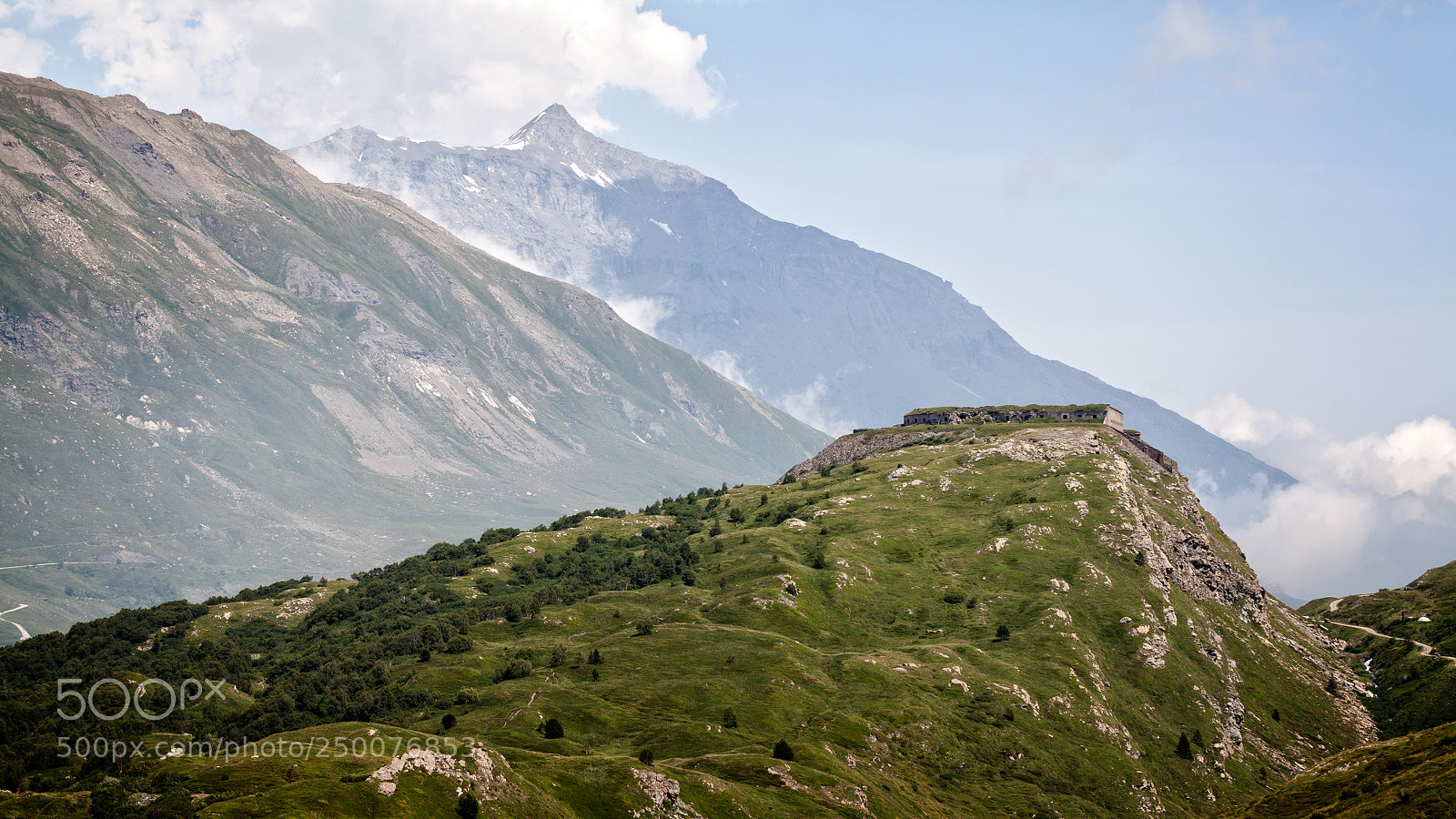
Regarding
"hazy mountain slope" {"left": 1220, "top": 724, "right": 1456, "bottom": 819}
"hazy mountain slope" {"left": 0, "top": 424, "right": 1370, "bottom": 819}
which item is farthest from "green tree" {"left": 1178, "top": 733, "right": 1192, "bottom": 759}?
"hazy mountain slope" {"left": 1220, "top": 724, "right": 1456, "bottom": 819}

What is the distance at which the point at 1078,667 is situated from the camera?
15800cm

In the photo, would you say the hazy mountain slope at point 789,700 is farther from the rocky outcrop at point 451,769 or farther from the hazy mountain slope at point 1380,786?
the hazy mountain slope at point 1380,786

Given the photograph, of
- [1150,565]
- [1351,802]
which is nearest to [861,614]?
[1150,565]

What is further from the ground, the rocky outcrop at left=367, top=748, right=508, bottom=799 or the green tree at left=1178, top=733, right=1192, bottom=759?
the green tree at left=1178, top=733, right=1192, bottom=759

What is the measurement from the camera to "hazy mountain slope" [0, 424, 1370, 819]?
96500mm

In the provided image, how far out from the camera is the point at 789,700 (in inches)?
5379

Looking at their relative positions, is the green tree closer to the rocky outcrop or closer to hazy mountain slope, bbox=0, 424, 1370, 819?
hazy mountain slope, bbox=0, 424, 1370, 819

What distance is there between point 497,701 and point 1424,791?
108 m

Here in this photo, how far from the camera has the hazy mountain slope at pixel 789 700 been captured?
96.5 meters

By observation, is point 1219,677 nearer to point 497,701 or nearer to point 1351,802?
point 1351,802

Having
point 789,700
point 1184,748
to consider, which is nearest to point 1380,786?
point 1184,748

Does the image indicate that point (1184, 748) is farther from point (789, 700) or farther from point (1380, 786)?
point (789, 700)

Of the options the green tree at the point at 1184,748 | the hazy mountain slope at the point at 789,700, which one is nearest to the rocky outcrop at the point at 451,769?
the hazy mountain slope at the point at 789,700

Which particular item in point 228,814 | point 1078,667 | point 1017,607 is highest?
point 1017,607
